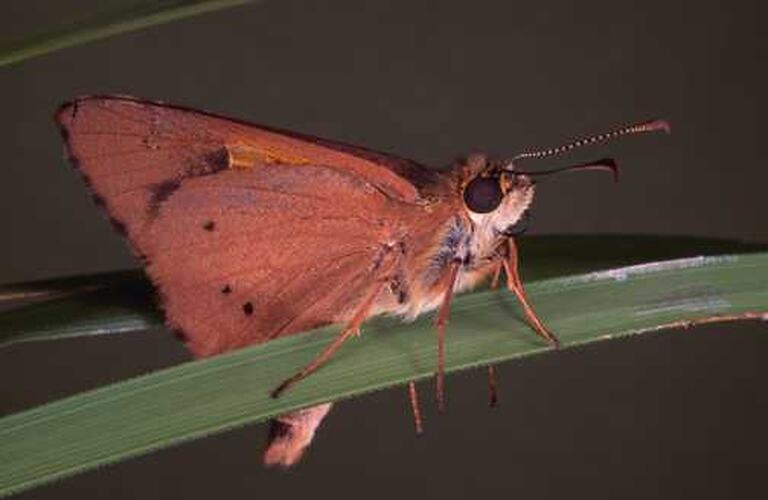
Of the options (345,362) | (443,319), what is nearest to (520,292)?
(443,319)

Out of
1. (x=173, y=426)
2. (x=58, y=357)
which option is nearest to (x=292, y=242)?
(x=173, y=426)

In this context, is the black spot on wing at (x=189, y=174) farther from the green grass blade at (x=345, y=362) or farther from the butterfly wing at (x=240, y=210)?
the green grass blade at (x=345, y=362)

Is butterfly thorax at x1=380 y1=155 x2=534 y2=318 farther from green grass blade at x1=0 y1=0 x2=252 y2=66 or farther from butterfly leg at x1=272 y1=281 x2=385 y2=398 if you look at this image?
green grass blade at x1=0 y1=0 x2=252 y2=66

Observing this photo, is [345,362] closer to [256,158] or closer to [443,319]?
[443,319]

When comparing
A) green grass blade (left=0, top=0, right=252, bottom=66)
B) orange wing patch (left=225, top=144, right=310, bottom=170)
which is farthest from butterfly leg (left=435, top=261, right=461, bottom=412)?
green grass blade (left=0, top=0, right=252, bottom=66)

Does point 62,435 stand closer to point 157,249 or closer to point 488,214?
point 157,249

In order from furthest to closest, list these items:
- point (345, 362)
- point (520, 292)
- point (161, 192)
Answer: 1. point (161, 192)
2. point (520, 292)
3. point (345, 362)

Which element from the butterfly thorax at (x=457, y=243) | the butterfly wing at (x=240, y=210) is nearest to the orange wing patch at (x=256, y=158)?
the butterfly wing at (x=240, y=210)
